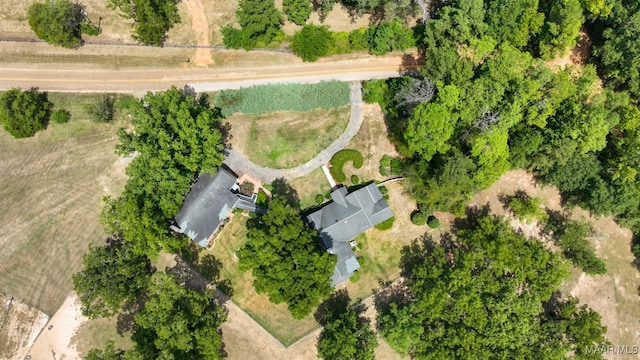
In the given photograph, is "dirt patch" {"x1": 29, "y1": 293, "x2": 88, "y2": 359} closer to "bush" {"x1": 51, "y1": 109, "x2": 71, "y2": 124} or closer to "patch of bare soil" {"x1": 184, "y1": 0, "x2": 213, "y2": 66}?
"bush" {"x1": 51, "y1": 109, "x2": 71, "y2": 124}

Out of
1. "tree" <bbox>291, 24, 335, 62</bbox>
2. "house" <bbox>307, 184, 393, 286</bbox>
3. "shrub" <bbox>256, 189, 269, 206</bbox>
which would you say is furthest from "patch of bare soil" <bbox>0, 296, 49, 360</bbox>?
"tree" <bbox>291, 24, 335, 62</bbox>

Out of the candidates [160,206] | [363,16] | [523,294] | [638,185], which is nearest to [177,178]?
[160,206]

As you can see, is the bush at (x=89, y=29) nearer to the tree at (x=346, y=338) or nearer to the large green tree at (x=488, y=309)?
the tree at (x=346, y=338)

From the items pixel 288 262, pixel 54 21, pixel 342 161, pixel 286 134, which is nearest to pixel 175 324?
pixel 288 262

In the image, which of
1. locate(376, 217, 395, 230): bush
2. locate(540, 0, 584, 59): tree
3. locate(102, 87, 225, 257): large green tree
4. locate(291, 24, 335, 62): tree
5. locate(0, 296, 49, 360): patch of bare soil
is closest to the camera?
locate(102, 87, 225, 257): large green tree

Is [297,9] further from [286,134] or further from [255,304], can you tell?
[255,304]

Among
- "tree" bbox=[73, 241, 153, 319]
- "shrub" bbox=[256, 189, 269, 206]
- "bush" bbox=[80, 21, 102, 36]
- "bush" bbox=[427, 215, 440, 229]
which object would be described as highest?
"bush" bbox=[80, 21, 102, 36]
